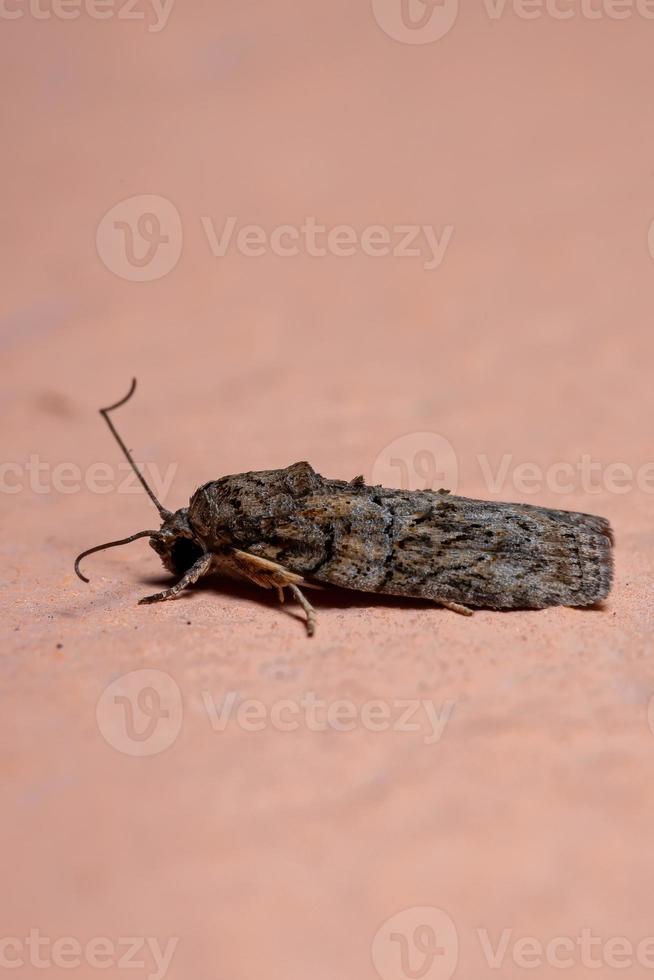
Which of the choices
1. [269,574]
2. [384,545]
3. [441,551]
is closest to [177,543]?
[269,574]

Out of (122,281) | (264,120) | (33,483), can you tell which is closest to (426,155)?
(264,120)

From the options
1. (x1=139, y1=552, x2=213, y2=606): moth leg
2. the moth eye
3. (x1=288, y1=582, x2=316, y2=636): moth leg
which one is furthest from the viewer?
the moth eye

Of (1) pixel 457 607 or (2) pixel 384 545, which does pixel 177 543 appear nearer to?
(2) pixel 384 545

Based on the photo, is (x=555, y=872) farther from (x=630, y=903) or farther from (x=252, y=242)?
(x=252, y=242)

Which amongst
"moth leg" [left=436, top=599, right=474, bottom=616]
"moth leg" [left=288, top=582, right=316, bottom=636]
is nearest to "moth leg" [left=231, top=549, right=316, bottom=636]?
"moth leg" [left=288, top=582, right=316, bottom=636]

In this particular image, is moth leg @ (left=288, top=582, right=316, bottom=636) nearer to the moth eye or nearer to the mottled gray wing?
the mottled gray wing

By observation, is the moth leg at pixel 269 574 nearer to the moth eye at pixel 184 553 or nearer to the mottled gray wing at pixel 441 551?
the mottled gray wing at pixel 441 551
